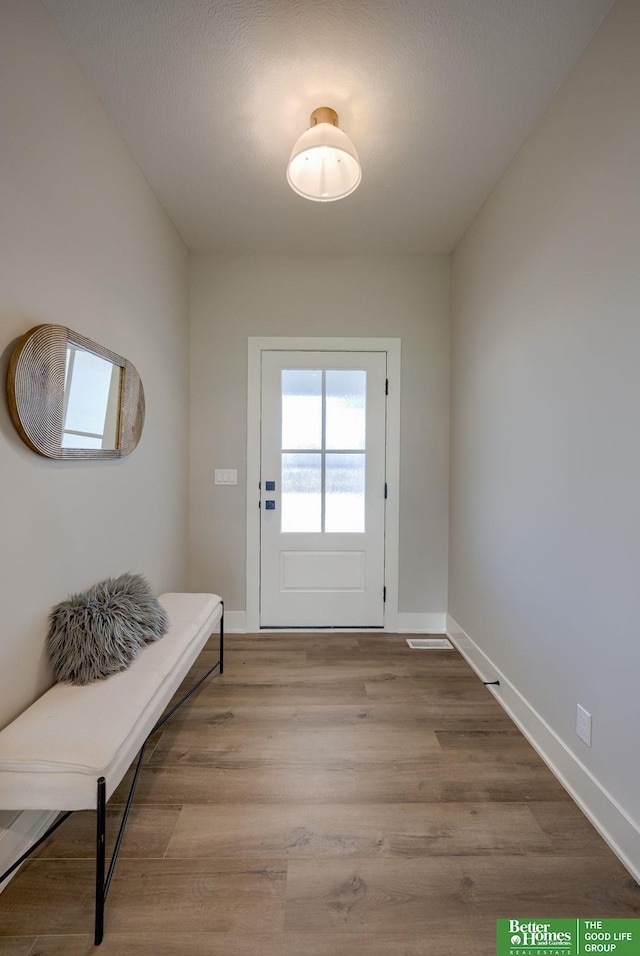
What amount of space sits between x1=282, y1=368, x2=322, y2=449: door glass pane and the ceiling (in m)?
0.99

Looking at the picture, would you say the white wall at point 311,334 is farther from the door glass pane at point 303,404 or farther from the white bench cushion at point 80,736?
the white bench cushion at point 80,736

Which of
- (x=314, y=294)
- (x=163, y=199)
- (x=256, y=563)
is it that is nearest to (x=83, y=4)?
(x=163, y=199)

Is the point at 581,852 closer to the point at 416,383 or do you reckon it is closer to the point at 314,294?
the point at 416,383

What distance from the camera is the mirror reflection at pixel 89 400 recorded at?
149cm

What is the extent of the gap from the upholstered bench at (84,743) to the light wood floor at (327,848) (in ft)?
0.46

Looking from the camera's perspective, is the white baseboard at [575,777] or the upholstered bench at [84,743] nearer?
the upholstered bench at [84,743]

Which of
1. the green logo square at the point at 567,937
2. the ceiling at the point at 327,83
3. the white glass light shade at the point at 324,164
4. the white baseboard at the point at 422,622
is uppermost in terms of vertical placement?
the ceiling at the point at 327,83

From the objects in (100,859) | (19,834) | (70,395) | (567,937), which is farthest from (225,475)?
(567,937)

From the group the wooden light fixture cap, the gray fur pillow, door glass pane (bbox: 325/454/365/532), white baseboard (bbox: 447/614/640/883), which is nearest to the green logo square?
white baseboard (bbox: 447/614/640/883)

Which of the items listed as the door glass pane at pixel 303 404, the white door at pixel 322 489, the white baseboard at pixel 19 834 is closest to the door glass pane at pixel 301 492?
the white door at pixel 322 489

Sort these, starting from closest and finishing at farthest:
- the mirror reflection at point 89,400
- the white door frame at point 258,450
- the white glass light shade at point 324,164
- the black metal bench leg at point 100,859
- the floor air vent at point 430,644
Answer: the black metal bench leg at point 100,859 < the mirror reflection at point 89,400 < the white glass light shade at point 324,164 < the floor air vent at point 430,644 < the white door frame at point 258,450

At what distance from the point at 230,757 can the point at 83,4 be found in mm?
2766

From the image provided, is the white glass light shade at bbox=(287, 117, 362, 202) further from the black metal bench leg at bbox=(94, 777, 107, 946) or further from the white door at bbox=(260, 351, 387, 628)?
the black metal bench leg at bbox=(94, 777, 107, 946)

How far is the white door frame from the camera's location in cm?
287
